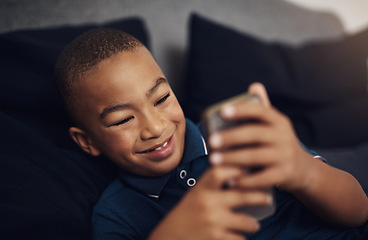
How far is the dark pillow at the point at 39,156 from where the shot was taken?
1.73 ft

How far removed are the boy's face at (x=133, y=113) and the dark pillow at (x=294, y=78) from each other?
42 centimetres

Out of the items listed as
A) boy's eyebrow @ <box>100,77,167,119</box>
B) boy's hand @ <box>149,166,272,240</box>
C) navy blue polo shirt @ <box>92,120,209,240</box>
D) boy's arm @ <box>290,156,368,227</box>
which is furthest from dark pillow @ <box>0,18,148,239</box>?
boy's arm @ <box>290,156,368,227</box>

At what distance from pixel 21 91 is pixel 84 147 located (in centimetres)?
24

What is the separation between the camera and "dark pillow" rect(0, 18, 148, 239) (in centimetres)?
53

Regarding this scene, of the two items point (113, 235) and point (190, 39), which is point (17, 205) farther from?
point (190, 39)

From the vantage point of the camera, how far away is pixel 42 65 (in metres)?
0.81

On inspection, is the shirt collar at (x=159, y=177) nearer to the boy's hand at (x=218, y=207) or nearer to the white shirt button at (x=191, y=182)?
the white shirt button at (x=191, y=182)

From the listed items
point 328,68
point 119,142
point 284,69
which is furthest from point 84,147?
point 328,68

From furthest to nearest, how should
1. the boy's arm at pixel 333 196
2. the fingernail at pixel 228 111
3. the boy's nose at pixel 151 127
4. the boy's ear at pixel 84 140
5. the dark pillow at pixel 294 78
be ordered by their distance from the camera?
the dark pillow at pixel 294 78 < the boy's ear at pixel 84 140 < the boy's nose at pixel 151 127 < the boy's arm at pixel 333 196 < the fingernail at pixel 228 111

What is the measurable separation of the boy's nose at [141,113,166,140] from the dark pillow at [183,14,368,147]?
1.53 feet

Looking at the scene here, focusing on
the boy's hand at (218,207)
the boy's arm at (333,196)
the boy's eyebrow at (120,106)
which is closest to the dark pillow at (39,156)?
the boy's eyebrow at (120,106)

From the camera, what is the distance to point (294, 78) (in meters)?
1.24

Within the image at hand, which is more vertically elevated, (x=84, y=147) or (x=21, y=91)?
(x=21, y=91)

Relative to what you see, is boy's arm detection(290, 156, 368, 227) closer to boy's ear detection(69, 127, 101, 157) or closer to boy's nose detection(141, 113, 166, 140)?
boy's nose detection(141, 113, 166, 140)
